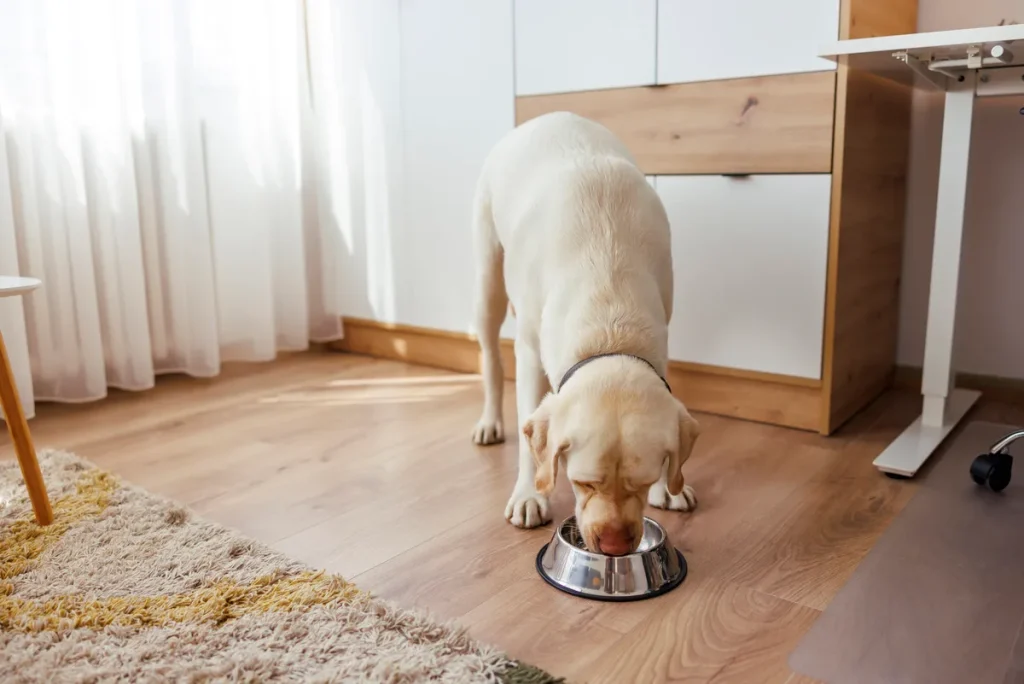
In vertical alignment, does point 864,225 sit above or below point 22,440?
above

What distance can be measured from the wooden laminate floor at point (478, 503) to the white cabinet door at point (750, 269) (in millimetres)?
228

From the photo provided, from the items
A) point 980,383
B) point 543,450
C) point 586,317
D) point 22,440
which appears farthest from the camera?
point 980,383

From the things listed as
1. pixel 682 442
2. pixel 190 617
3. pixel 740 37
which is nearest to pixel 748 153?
pixel 740 37

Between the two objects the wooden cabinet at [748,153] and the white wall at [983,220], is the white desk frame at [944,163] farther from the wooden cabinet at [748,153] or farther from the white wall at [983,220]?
the white wall at [983,220]

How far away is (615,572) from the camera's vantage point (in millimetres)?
1481

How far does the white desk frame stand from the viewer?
1869mm

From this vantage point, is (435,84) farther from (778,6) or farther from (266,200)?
(778,6)

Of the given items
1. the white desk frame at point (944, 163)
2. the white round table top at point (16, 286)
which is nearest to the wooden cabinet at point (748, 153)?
the white desk frame at point (944, 163)

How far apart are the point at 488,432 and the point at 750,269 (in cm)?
86

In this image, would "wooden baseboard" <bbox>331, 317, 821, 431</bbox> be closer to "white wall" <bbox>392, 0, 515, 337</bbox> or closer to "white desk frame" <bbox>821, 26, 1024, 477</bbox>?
"white wall" <bbox>392, 0, 515, 337</bbox>

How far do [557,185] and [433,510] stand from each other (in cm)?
76

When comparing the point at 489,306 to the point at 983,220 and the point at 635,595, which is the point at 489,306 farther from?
the point at 983,220

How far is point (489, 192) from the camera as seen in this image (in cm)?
206

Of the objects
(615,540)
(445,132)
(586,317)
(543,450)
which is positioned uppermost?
(445,132)
